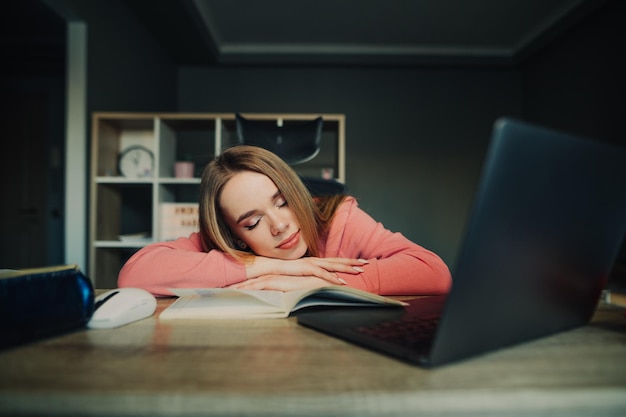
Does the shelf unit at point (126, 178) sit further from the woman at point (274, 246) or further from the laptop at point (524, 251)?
the laptop at point (524, 251)

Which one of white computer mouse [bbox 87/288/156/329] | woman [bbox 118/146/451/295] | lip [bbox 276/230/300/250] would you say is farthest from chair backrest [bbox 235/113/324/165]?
white computer mouse [bbox 87/288/156/329]

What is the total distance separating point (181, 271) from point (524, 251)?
2.49ft

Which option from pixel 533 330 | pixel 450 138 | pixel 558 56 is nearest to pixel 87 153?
pixel 533 330

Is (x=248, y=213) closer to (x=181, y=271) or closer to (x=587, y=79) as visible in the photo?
(x=181, y=271)

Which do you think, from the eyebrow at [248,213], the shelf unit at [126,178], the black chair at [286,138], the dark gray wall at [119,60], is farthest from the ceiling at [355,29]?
the eyebrow at [248,213]

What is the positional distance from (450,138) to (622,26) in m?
1.75

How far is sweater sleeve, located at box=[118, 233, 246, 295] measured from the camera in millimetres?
968

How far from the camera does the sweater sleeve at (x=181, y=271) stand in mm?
968

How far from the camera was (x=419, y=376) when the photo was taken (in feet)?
1.25

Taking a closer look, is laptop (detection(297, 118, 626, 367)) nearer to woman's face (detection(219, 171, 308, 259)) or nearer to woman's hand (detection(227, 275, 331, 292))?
woman's hand (detection(227, 275, 331, 292))

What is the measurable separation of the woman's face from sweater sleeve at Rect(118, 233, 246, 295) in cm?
16

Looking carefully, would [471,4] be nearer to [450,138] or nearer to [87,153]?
[450,138]

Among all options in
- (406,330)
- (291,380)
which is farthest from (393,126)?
(291,380)

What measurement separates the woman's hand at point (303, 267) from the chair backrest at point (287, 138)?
1163mm
